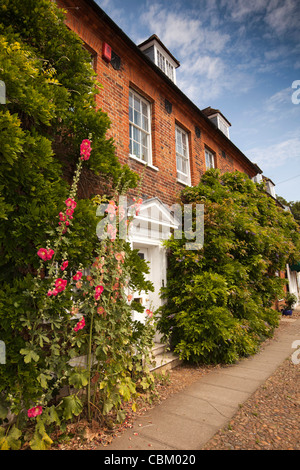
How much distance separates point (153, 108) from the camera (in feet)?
22.8

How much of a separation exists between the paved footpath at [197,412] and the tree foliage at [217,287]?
1.79 ft

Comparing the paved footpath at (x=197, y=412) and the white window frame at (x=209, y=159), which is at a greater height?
the white window frame at (x=209, y=159)

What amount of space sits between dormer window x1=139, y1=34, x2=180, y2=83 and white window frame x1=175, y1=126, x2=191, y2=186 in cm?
215

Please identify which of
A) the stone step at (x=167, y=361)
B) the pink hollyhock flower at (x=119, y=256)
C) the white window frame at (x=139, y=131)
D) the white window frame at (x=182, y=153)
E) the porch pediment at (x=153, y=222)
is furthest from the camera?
the white window frame at (x=182, y=153)

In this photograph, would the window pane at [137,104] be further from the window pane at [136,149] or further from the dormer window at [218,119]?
the dormer window at [218,119]

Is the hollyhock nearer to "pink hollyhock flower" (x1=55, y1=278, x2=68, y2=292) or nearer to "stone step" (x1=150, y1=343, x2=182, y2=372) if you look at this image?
"pink hollyhock flower" (x1=55, y1=278, x2=68, y2=292)

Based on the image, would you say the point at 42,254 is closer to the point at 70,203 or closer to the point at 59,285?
the point at 59,285

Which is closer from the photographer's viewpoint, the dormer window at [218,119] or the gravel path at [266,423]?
the gravel path at [266,423]

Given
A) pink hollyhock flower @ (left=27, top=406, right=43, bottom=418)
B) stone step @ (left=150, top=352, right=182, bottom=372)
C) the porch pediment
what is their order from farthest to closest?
1. the porch pediment
2. stone step @ (left=150, top=352, right=182, bottom=372)
3. pink hollyhock flower @ (left=27, top=406, right=43, bottom=418)

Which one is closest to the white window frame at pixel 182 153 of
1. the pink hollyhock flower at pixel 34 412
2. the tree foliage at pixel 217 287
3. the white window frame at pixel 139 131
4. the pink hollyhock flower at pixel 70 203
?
the tree foliage at pixel 217 287

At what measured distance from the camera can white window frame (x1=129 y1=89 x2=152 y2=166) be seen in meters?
Answer: 6.25

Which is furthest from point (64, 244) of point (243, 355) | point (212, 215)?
point (243, 355)

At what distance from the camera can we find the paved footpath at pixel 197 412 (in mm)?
2805

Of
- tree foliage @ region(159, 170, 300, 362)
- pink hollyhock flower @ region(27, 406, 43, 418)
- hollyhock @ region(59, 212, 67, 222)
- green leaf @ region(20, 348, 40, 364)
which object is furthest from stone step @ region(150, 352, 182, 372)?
hollyhock @ region(59, 212, 67, 222)
